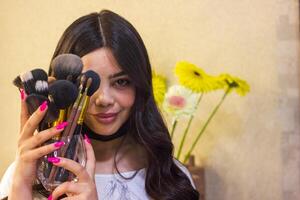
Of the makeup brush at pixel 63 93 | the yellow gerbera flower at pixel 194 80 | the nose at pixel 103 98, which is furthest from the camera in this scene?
the yellow gerbera flower at pixel 194 80

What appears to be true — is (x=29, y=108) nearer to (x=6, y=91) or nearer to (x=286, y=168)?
(x=286, y=168)

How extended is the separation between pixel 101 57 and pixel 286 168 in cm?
60

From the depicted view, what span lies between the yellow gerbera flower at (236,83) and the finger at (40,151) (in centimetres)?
56

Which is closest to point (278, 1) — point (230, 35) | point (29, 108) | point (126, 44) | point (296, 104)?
point (230, 35)

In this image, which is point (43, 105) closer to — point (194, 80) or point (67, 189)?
point (67, 189)

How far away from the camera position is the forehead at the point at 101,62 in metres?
0.60

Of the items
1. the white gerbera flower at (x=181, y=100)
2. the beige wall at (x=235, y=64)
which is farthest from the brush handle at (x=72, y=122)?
the beige wall at (x=235, y=64)

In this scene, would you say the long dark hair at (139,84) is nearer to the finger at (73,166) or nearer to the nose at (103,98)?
the nose at (103,98)

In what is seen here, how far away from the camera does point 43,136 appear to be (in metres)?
0.47

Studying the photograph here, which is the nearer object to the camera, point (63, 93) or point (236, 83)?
point (63, 93)

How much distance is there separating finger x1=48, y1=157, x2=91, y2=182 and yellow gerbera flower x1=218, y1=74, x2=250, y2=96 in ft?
1.78

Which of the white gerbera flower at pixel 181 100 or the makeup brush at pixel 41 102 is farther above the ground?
the makeup brush at pixel 41 102

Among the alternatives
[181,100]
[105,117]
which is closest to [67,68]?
[105,117]

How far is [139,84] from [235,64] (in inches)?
18.6
